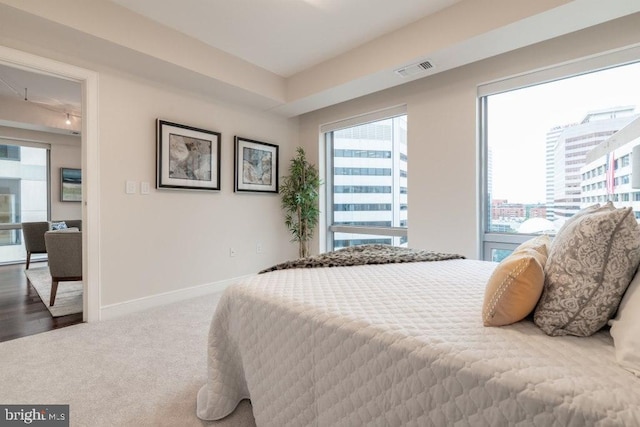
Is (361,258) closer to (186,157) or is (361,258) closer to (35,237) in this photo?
(186,157)

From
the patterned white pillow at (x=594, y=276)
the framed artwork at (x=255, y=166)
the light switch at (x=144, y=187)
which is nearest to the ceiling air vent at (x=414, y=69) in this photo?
Result: the framed artwork at (x=255, y=166)

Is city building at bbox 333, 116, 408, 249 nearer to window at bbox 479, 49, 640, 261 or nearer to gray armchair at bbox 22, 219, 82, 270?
window at bbox 479, 49, 640, 261

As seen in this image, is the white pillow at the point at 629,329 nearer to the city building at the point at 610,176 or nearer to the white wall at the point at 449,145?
the city building at the point at 610,176

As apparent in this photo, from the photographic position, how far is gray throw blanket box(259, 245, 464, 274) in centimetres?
189

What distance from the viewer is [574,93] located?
2.54m

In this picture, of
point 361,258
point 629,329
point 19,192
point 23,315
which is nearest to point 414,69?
point 361,258

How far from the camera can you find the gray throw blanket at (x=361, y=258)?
6.19 ft

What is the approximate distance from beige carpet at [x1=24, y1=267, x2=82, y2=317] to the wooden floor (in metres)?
0.05

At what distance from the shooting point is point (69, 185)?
5.96 meters

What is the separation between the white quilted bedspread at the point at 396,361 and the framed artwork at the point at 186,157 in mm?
2112

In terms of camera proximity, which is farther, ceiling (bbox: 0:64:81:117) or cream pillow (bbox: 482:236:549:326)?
ceiling (bbox: 0:64:81:117)

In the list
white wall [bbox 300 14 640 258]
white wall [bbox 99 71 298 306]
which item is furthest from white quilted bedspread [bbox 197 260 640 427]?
white wall [bbox 99 71 298 306]

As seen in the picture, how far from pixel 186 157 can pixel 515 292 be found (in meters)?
3.17

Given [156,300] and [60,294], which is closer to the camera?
[156,300]
